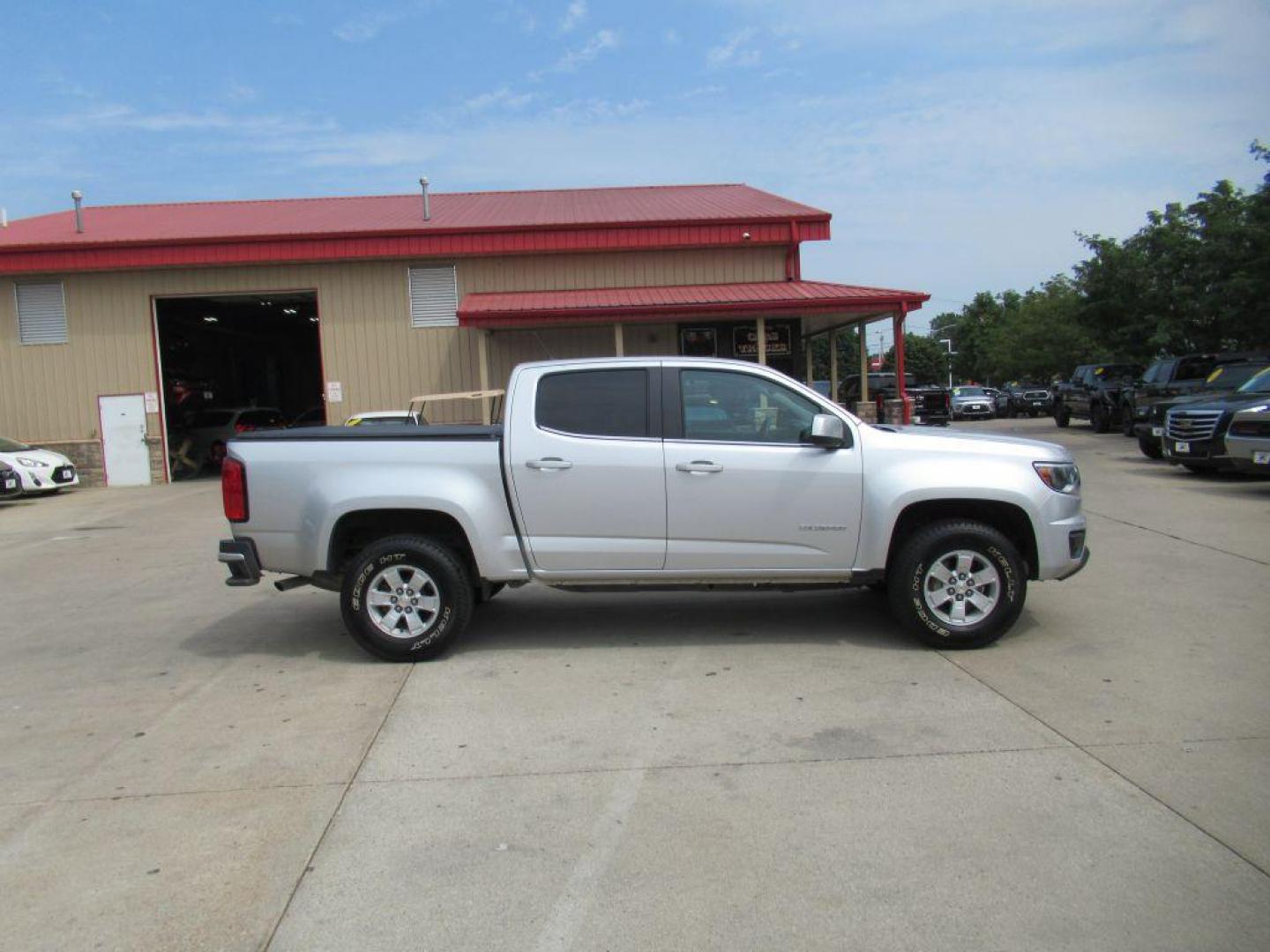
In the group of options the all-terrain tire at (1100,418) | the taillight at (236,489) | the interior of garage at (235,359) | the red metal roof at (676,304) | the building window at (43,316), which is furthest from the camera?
the all-terrain tire at (1100,418)

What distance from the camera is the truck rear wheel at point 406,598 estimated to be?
6.16m

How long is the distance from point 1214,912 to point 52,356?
23782 millimetres

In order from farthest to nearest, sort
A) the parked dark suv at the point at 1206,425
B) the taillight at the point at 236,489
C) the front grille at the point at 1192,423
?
1. the front grille at the point at 1192,423
2. the parked dark suv at the point at 1206,425
3. the taillight at the point at 236,489

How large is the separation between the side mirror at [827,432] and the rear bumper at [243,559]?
356 cm

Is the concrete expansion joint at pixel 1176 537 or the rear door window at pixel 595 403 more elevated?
the rear door window at pixel 595 403

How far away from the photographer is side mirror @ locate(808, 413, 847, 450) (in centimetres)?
600

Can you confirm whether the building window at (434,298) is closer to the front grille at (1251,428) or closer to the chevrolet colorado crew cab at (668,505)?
the front grille at (1251,428)

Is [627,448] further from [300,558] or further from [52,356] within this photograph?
[52,356]

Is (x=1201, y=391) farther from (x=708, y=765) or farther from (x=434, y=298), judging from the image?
Answer: (x=708, y=765)

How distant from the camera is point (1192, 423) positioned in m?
15.1

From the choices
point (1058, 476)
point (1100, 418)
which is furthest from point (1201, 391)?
point (1058, 476)

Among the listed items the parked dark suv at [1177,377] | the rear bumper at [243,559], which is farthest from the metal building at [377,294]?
the rear bumper at [243,559]

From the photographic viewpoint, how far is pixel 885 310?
20641 millimetres

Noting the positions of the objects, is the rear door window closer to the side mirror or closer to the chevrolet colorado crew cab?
the chevrolet colorado crew cab
